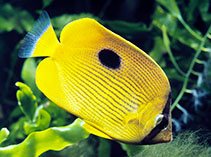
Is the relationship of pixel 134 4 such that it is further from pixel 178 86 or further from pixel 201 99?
pixel 201 99

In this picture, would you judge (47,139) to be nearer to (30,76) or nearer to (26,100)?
(26,100)

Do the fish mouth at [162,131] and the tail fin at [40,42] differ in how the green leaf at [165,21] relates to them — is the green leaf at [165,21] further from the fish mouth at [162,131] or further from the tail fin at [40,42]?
the tail fin at [40,42]

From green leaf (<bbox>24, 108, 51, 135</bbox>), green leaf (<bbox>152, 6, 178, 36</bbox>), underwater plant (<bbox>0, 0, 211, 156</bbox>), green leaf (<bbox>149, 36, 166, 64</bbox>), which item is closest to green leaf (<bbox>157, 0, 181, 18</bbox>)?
underwater plant (<bbox>0, 0, 211, 156</bbox>)

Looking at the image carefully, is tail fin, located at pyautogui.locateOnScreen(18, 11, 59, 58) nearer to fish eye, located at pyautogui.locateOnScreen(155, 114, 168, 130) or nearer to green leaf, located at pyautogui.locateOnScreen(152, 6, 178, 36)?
fish eye, located at pyautogui.locateOnScreen(155, 114, 168, 130)

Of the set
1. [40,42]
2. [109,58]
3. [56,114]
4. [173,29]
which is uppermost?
[40,42]

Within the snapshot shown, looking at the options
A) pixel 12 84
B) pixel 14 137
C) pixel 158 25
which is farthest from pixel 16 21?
pixel 158 25

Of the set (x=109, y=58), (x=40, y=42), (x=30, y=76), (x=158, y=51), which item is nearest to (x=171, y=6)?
(x=158, y=51)
